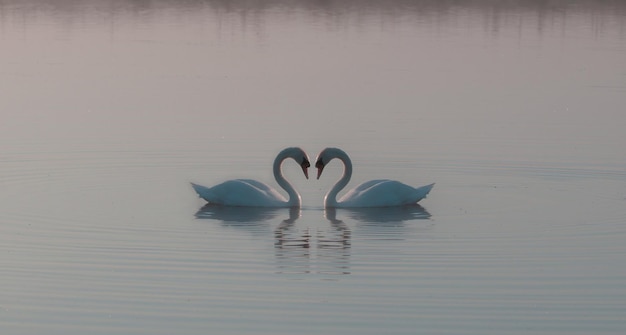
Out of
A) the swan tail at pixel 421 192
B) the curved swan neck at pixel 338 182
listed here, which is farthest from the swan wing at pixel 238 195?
the swan tail at pixel 421 192

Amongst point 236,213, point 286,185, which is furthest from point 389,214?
point 236,213

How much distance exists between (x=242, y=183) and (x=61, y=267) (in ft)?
10.4

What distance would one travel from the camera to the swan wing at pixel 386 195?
44.4ft

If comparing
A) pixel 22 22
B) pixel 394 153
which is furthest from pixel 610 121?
pixel 22 22

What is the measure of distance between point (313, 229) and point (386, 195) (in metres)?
1.18

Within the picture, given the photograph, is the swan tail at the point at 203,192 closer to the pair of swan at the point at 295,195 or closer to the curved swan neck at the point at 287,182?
the pair of swan at the point at 295,195

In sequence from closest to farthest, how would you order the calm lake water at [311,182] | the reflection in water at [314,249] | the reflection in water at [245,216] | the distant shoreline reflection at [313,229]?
the calm lake water at [311,182], the reflection in water at [314,249], the distant shoreline reflection at [313,229], the reflection in water at [245,216]

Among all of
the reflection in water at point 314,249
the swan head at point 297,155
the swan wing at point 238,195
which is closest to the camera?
the reflection in water at point 314,249

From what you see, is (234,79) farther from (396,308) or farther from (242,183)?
(396,308)

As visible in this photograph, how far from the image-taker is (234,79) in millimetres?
23328

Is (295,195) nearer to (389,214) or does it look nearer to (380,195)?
(380,195)

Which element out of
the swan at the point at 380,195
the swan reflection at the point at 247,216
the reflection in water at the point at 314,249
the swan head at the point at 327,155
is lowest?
→ the reflection in water at the point at 314,249

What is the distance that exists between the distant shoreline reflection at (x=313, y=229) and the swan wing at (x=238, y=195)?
0.20 feet

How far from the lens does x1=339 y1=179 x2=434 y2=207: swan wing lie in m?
13.5
